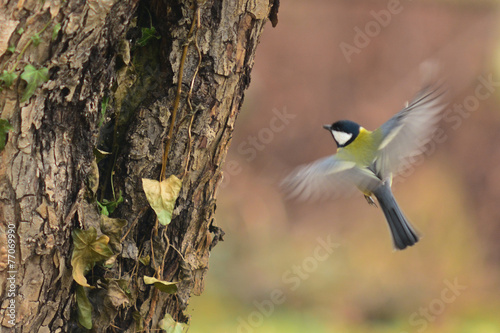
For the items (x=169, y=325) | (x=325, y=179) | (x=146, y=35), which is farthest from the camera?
(x=325, y=179)

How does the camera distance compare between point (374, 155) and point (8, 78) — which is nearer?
point (8, 78)

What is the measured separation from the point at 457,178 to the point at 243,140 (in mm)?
2131

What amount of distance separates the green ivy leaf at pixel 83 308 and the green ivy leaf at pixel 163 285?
181 mm

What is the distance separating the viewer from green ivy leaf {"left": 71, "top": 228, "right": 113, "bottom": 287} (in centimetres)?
164

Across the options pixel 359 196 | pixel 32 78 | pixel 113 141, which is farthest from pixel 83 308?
pixel 359 196

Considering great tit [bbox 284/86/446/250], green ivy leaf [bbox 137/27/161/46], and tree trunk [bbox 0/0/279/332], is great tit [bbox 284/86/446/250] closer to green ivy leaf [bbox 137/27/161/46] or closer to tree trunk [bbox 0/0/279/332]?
tree trunk [bbox 0/0/279/332]

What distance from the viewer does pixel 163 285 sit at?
5.88 ft

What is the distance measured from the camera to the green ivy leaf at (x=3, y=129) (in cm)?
148

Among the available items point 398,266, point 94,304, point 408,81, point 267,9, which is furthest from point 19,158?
point 408,81

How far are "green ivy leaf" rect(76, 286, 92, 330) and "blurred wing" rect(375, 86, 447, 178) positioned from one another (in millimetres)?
1383

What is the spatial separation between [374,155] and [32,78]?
1.52m

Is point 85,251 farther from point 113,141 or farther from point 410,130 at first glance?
point 410,130

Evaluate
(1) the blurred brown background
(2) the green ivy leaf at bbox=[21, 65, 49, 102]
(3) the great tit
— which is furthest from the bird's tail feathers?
(1) the blurred brown background

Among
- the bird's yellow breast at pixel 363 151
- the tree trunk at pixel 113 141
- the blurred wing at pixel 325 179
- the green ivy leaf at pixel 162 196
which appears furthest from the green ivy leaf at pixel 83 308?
the bird's yellow breast at pixel 363 151
